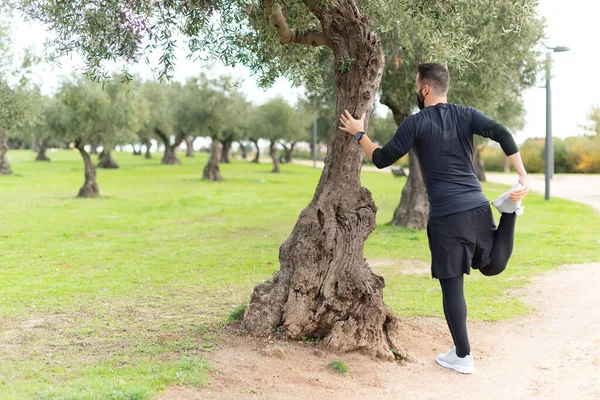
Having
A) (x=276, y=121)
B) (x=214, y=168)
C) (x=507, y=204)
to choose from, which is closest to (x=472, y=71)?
(x=507, y=204)

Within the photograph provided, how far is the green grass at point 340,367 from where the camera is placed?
5.25 metres

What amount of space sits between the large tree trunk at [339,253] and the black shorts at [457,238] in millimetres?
912

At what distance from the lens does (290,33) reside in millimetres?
6238

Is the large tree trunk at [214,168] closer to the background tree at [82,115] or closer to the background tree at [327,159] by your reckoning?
the background tree at [82,115]

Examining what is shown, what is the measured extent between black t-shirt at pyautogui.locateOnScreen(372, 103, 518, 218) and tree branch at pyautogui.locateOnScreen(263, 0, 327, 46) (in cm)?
166

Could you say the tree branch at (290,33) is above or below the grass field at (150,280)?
above

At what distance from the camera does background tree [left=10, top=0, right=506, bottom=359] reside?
581cm

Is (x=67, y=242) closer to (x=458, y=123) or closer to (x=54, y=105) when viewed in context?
(x=458, y=123)

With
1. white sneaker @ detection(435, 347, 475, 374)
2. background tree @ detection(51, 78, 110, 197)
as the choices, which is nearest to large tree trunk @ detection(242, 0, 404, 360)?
Result: white sneaker @ detection(435, 347, 475, 374)

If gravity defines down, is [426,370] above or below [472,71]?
below

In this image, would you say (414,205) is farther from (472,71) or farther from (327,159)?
(327,159)

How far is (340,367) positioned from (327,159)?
208 cm

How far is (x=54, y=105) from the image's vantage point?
27344 mm

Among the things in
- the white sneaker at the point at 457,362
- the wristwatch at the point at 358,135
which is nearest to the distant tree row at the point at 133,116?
the wristwatch at the point at 358,135
